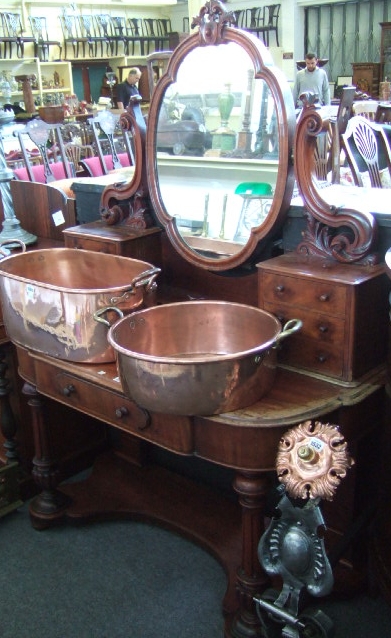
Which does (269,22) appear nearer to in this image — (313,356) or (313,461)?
(313,356)

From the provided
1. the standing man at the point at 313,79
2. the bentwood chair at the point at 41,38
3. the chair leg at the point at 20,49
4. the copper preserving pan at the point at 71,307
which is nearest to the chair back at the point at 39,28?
the bentwood chair at the point at 41,38

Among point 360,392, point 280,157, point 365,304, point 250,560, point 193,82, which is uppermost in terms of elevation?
point 193,82

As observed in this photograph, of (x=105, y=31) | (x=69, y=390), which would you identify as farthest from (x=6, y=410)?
(x=105, y=31)

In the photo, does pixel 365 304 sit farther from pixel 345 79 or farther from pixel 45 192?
pixel 345 79

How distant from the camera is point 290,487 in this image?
1.37 meters

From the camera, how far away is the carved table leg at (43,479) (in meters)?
2.17

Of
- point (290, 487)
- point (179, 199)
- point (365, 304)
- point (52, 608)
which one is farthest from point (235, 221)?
point (52, 608)

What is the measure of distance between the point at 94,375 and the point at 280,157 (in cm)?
75

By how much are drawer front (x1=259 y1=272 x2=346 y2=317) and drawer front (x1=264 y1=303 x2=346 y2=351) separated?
0.02 meters

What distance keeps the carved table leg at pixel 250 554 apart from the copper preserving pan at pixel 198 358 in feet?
0.66

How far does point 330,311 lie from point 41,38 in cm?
1017

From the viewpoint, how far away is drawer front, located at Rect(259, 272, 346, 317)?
1542 millimetres

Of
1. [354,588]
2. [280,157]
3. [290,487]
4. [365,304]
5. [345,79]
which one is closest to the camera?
[290,487]

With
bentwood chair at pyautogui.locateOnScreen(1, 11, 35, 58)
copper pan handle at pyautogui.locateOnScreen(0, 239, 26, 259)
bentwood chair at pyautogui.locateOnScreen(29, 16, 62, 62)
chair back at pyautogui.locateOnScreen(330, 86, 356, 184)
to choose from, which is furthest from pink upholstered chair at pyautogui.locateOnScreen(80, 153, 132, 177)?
bentwood chair at pyautogui.locateOnScreen(29, 16, 62, 62)
